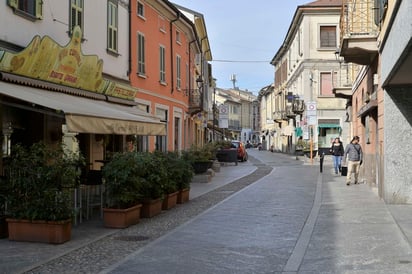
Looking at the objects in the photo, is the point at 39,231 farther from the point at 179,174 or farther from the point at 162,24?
the point at 162,24

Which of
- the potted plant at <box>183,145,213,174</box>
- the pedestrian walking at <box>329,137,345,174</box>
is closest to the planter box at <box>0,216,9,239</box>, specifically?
the potted plant at <box>183,145,213,174</box>

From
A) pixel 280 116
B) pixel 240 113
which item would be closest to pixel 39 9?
pixel 280 116

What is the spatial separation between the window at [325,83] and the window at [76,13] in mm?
32613

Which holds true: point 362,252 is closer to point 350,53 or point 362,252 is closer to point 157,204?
point 157,204

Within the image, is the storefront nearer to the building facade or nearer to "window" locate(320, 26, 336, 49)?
the building facade

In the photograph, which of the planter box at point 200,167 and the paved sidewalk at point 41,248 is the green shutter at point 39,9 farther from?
the planter box at point 200,167

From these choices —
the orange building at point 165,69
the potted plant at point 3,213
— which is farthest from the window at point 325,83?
the potted plant at point 3,213

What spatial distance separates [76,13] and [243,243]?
954cm

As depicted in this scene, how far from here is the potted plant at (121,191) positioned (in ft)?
30.9

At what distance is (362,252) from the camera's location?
23.8 feet

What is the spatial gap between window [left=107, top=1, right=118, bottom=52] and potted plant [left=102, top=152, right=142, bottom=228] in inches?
334

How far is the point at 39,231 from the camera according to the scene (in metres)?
7.93

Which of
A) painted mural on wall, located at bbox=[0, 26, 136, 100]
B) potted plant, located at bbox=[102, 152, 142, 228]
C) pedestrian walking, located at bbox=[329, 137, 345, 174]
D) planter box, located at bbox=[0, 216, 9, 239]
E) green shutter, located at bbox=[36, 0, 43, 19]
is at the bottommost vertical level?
planter box, located at bbox=[0, 216, 9, 239]

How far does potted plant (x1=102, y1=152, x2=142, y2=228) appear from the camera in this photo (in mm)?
9430
